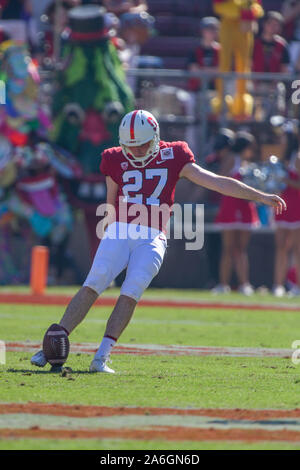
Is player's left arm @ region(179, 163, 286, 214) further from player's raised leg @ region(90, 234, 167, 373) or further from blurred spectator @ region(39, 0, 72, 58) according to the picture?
blurred spectator @ region(39, 0, 72, 58)

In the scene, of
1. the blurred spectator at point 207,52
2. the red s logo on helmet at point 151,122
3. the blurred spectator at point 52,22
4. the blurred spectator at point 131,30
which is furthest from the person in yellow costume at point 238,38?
the red s logo on helmet at point 151,122

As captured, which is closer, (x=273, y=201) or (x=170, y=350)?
(x=273, y=201)

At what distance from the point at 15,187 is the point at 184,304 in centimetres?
406

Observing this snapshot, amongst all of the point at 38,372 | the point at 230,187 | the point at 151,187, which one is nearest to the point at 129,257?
the point at 151,187

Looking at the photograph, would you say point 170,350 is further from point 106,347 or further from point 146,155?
point 146,155

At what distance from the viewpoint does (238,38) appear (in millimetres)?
18797

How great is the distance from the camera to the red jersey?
8.22 meters

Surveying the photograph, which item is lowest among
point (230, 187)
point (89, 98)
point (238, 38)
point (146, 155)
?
point (230, 187)

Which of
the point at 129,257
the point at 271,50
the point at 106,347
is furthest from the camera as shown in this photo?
the point at 271,50

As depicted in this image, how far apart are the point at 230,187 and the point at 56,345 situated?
1600mm

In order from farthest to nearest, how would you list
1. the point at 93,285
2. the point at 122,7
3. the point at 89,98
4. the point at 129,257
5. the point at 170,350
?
the point at 122,7 → the point at 89,98 → the point at 170,350 → the point at 129,257 → the point at 93,285

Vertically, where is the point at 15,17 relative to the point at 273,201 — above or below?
above

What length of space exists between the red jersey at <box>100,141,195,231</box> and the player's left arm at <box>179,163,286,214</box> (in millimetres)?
97
